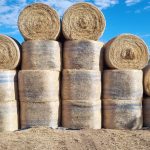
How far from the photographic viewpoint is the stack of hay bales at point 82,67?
5887mm

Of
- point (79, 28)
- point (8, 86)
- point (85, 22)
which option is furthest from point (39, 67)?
point (85, 22)

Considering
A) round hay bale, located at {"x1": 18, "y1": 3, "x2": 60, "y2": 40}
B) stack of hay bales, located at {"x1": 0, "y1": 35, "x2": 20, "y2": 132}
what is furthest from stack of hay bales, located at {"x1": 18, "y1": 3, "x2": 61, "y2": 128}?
stack of hay bales, located at {"x1": 0, "y1": 35, "x2": 20, "y2": 132}

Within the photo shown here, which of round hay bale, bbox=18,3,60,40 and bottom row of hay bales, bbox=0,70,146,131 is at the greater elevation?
round hay bale, bbox=18,3,60,40

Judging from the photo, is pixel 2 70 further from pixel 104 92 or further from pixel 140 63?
pixel 140 63

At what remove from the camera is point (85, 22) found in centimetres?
612

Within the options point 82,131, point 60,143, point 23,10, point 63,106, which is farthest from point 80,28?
point 60,143

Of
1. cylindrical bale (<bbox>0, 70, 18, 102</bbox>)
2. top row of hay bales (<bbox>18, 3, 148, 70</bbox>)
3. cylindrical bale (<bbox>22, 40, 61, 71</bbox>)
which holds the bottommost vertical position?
cylindrical bale (<bbox>0, 70, 18, 102</bbox>)

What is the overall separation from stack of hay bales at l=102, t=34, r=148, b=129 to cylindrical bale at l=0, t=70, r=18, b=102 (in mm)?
1719

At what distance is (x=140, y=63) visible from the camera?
6.20m

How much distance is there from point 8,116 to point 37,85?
2.56 feet

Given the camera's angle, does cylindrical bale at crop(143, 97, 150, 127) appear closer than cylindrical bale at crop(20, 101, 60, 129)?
No

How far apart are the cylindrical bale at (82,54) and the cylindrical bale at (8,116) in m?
1.30

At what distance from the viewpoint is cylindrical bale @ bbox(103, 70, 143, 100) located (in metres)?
6.00

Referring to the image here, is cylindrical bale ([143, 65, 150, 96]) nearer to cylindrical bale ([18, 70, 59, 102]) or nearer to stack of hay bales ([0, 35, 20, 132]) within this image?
cylindrical bale ([18, 70, 59, 102])
